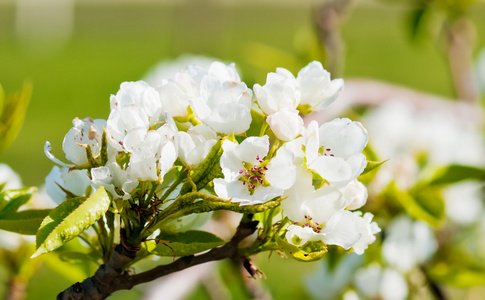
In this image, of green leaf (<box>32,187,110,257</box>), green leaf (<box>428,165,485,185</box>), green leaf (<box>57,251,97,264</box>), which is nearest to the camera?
green leaf (<box>32,187,110,257</box>)

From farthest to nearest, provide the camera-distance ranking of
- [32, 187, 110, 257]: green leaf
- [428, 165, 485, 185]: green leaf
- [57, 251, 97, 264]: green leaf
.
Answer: [428, 165, 485, 185]: green leaf
[57, 251, 97, 264]: green leaf
[32, 187, 110, 257]: green leaf

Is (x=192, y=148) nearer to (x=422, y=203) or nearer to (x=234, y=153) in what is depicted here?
(x=234, y=153)

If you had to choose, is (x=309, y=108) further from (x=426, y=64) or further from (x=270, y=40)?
(x=270, y=40)

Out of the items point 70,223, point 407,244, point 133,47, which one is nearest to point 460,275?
point 407,244

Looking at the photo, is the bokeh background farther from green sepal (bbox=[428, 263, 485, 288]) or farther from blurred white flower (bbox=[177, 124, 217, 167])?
blurred white flower (bbox=[177, 124, 217, 167])

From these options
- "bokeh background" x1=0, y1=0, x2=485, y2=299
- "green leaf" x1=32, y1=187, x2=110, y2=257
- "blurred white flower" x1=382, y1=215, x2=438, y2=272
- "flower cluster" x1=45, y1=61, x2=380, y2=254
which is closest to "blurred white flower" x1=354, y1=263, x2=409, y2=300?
"blurred white flower" x1=382, y1=215, x2=438, y2=272

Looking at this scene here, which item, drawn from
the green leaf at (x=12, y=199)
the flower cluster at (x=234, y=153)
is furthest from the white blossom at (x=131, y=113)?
the green leaf at (x=12, y=199)

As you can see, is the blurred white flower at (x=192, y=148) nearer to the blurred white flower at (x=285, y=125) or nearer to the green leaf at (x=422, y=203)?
the blurred white flower at (x=285, y=125)
